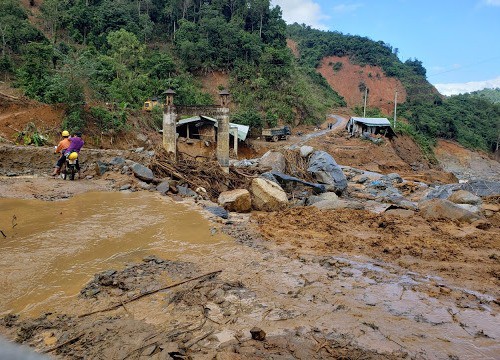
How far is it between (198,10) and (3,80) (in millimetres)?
26959

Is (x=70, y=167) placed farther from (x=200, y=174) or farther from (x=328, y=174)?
(x=328, y=174)

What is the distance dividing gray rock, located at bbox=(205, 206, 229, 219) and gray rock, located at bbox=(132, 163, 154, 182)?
2.98 meters

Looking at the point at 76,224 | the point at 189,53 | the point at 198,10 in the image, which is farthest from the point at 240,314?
the point at 198,10

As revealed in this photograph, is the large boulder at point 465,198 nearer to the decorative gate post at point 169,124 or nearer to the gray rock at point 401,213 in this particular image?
the gray rock at point 401,213

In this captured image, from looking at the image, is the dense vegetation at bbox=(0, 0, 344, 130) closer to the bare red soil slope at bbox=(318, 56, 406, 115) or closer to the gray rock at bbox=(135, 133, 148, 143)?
the gray rock at bbox=(135, 133, 148, 143)

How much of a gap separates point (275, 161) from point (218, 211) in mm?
5939

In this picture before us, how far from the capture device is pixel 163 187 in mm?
10266

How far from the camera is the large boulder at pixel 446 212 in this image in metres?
8.50

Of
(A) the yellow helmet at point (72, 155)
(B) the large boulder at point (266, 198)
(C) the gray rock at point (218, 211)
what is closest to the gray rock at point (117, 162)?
(A) the yellow helmet at point (72, 155)

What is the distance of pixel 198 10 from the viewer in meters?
43.4

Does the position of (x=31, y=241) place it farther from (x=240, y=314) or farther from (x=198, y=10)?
(x=198, y=10)

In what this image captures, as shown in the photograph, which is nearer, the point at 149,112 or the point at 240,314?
the point at 240,314

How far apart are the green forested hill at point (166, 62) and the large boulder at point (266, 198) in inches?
526

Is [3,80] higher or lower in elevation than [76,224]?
higher
